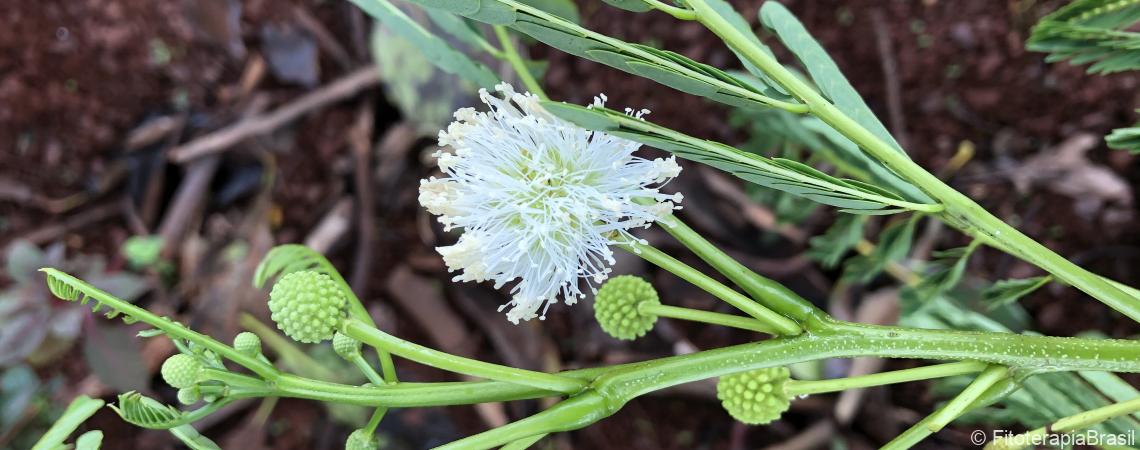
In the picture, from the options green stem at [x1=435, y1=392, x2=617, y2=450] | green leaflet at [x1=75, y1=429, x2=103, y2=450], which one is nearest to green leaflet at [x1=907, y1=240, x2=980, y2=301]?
green stem at [x1=435, y1=392, x2=617, y2=450]

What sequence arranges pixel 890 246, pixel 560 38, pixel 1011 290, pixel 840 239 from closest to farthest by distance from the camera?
1. pixel 560 38
2. pixel 1011 290
3. pixel 890 246
4. pixel 840 239

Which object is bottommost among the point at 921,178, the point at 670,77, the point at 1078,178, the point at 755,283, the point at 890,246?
the point at 1078,178

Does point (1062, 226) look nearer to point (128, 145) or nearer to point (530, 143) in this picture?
point (530, 143)

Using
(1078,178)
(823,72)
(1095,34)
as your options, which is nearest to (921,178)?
(823,72)

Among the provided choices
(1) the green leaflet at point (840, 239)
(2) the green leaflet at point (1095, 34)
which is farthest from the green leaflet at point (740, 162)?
(1) the green leaflet at point (840, 239)

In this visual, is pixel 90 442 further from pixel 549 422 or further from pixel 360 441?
pixel 549 422

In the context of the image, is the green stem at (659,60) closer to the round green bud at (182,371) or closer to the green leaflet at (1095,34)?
the round green bud at (182,371)
